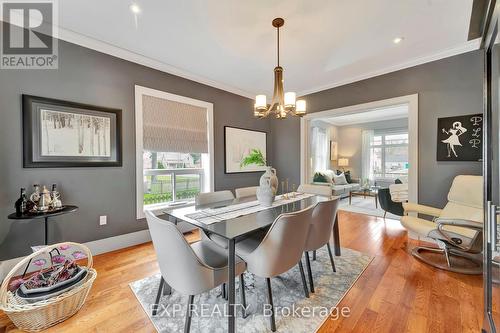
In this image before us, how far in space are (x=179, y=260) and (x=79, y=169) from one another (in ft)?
6.83

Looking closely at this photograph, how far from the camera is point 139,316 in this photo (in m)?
1.57

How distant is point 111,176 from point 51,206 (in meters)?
0.66

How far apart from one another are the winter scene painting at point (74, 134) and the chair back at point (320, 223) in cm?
Answer: 260

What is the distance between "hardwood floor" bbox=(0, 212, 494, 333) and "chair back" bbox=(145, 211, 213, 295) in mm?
531

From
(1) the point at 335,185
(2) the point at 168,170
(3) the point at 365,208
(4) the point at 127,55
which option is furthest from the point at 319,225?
(1) the point at 335,185

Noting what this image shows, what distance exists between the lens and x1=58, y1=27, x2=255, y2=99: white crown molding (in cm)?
233

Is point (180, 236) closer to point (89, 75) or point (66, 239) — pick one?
point (66, 239)

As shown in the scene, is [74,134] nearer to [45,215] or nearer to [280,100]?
[45,215]

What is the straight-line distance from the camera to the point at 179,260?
1.22m

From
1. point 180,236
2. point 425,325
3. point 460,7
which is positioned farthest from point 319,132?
point 180,236

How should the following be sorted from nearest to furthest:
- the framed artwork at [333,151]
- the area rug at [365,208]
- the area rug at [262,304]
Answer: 1. the area rug at [262,304]
2. the area rug at [365,208]
3. the framed artwork at [333,151]

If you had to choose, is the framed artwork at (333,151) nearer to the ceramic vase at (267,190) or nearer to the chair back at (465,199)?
the chair back at (465,199)

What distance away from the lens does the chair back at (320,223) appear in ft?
5.92

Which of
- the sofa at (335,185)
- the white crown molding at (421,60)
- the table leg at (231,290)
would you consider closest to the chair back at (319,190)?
the table leg at (231,290)
